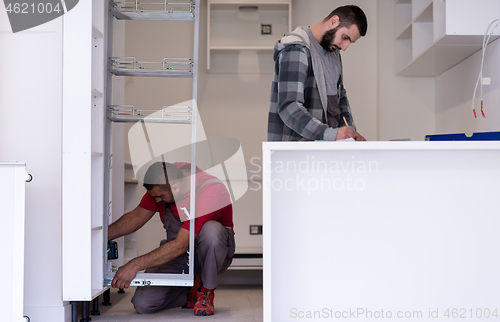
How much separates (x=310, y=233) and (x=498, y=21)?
5.51 feet

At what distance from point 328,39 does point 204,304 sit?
1.32m

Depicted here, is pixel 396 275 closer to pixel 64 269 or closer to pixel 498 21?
pixel 64 269

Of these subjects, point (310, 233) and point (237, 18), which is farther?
point (237, 18)

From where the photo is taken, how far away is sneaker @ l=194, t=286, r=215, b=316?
7.16ft

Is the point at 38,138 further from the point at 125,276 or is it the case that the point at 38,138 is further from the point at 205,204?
the point at 205,204

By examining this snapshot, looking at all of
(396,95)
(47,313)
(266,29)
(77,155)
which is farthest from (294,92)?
(396,95)

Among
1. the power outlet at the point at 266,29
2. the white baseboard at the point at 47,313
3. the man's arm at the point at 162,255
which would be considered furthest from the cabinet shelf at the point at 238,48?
the white baseboard at the point at 47,313

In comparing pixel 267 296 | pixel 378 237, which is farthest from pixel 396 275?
pixel 267 296

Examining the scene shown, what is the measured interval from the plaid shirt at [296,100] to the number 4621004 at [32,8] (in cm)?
95

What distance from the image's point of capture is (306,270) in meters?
1.48

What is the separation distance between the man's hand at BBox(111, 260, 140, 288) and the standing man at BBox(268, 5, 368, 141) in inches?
33.4

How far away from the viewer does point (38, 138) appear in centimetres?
195

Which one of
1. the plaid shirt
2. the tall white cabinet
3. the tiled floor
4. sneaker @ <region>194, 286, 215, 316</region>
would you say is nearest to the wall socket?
the tiled floor

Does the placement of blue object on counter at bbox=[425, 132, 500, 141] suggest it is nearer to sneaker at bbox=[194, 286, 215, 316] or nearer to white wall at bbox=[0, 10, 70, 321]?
sneaker at bbox=[194, 286, 215, 316]
